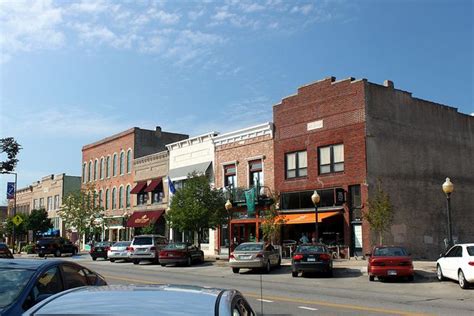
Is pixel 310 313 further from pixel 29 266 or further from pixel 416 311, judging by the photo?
pixel 29 266

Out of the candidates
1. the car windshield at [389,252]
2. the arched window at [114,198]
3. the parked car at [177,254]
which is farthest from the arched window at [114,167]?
the car windshield at [389,252]

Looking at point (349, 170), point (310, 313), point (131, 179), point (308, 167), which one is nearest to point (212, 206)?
point (308, 167)

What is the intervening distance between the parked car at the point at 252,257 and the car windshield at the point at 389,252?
218 inches

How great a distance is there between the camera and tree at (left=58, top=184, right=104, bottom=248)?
53.6m

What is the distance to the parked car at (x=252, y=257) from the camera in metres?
25.3

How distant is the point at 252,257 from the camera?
25391 mm

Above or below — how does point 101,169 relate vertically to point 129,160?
below

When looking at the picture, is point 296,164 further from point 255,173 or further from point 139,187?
point 139,187

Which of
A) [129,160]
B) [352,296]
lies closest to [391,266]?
[352,296]

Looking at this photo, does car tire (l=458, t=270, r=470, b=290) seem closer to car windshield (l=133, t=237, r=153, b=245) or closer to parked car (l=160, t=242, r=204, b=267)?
parked car (l=160, t=242, r=204, b=267)

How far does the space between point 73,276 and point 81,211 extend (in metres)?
47.6

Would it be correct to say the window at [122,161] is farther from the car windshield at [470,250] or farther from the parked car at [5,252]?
the car windshield at [470,250]

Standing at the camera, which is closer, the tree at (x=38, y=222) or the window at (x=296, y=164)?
the window at (x=296, y=164)

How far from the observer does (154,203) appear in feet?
163
